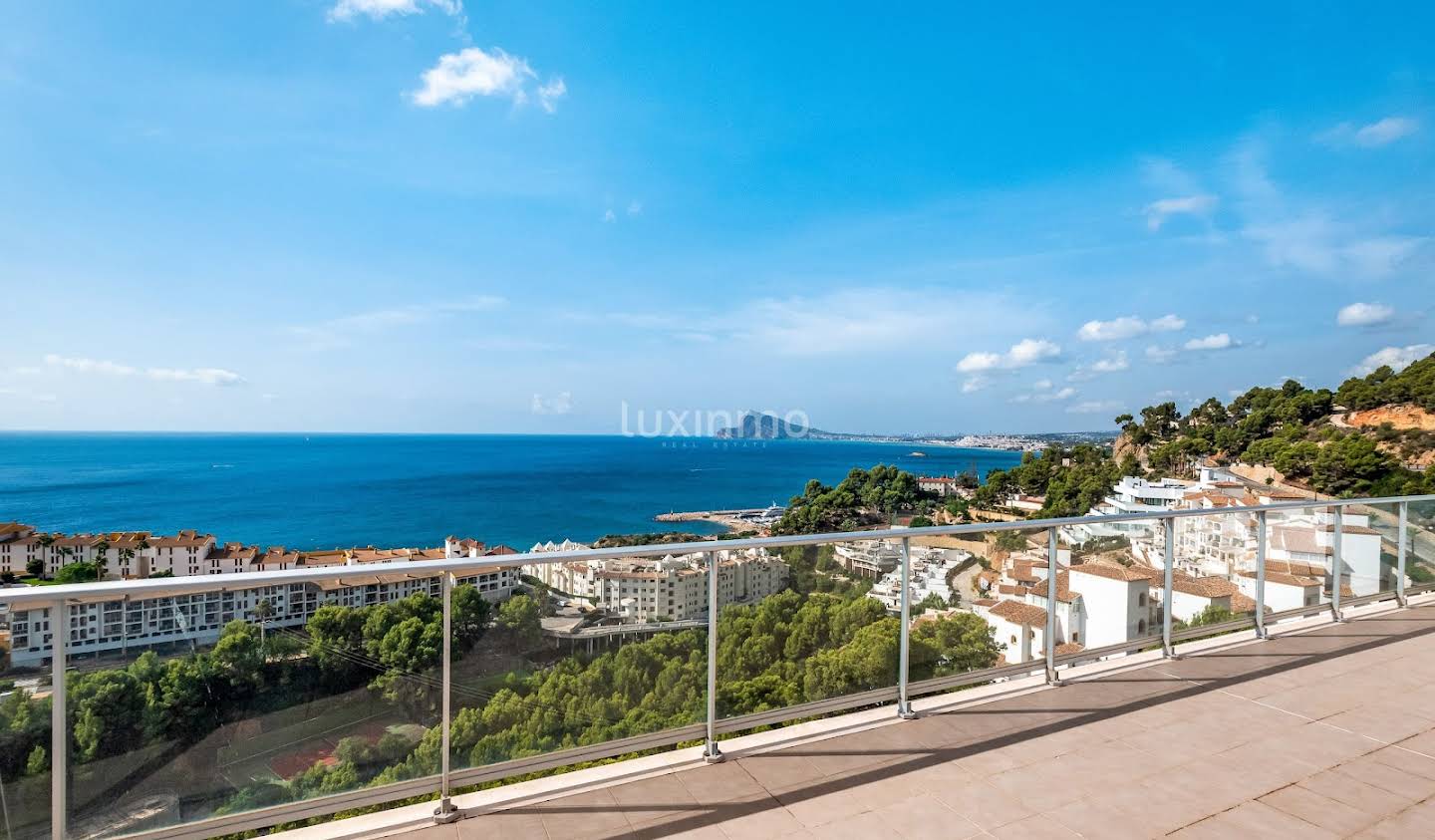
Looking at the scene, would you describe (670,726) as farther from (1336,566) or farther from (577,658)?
(1336,566)

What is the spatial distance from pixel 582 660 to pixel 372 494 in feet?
282

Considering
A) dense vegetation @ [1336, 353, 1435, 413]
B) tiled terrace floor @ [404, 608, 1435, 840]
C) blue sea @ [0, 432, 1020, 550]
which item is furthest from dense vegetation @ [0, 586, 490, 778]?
dense vegetation @ [1336, 353, 1435, 413]

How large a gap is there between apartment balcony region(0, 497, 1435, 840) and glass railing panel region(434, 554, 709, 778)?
12mm

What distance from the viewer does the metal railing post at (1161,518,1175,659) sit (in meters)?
3.94

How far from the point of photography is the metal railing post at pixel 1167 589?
12.9ft

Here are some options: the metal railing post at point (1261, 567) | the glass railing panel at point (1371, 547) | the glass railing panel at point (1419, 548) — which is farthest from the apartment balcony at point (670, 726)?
the glass railing panel at point (1419, 548)

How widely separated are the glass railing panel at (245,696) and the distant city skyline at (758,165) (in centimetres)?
1146

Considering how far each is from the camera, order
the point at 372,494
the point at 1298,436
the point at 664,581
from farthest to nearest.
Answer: the point at 372,494 < the point at 1298,436 < the point at 664,581

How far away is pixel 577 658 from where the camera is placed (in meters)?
2.41

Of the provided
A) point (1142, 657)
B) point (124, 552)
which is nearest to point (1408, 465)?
point (1142, 657)

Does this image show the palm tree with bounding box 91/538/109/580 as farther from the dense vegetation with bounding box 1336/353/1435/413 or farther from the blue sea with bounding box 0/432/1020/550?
the dense vegetation with bounding box 1336/353/1435/413

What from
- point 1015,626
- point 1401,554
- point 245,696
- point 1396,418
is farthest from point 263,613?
point 1396,418

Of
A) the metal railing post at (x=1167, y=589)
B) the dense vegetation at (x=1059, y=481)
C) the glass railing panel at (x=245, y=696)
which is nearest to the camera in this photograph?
the glass railing panel at (x=245, y=696)

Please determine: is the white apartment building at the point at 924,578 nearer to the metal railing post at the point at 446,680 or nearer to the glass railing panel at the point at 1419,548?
the metal railing post at the point at 446,680
